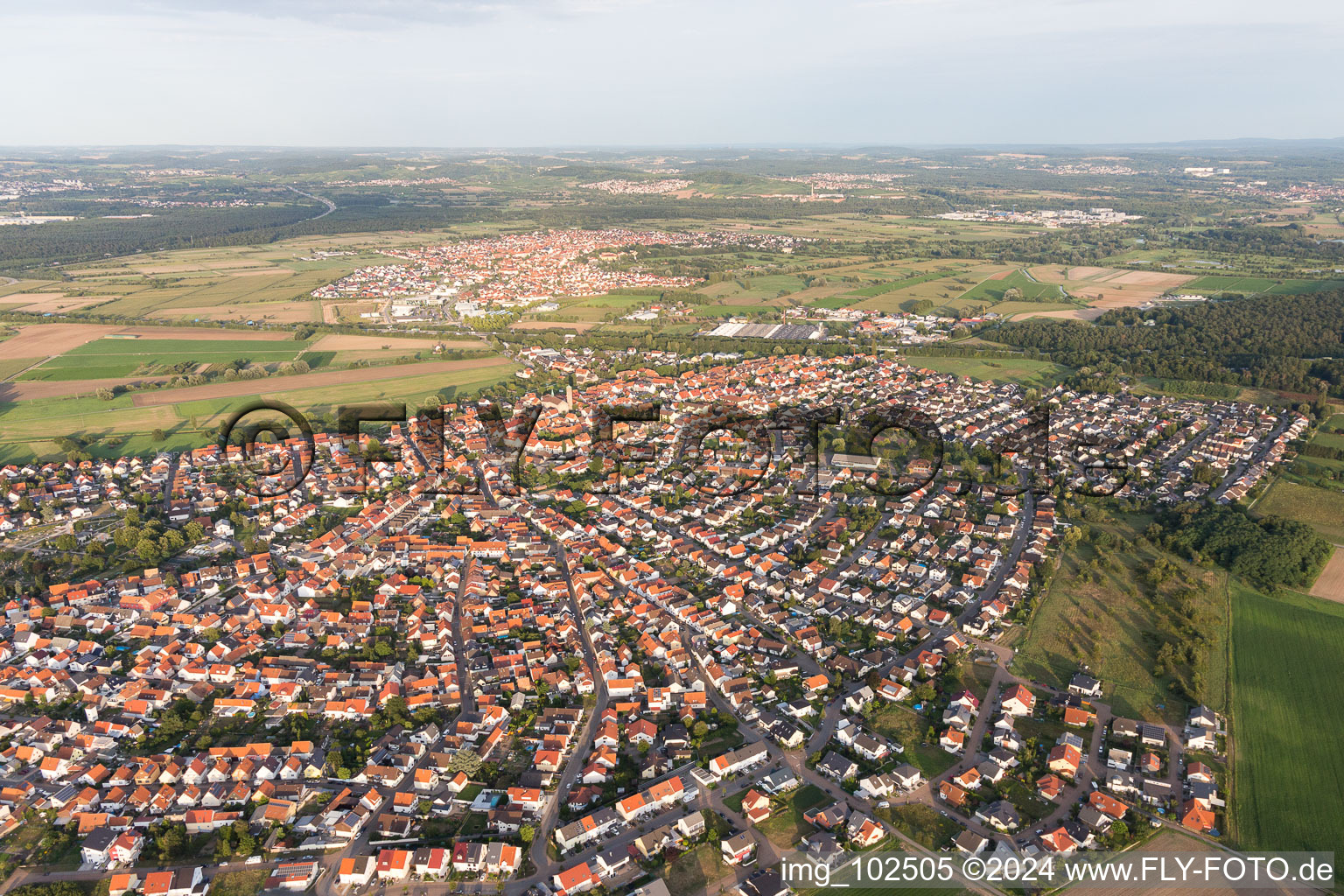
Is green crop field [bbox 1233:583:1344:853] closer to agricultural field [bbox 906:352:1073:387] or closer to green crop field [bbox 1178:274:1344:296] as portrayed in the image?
agricultural field [bbox 906:352:1073:387]

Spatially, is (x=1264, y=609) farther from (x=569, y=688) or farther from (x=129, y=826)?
(x=129, y=826)

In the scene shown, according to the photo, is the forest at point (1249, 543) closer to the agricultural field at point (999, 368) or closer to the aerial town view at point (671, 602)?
the aerial town view at point (671, 602)

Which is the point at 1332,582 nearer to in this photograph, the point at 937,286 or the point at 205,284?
the point at 937,286

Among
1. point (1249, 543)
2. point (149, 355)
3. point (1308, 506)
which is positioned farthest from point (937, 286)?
point (149, 355)

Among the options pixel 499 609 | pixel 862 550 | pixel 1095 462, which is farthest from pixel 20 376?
pixel 1095 462

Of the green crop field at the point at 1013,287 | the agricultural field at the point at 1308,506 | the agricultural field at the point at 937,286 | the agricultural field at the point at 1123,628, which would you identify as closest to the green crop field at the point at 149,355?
the agricultural field at the point at 937,286

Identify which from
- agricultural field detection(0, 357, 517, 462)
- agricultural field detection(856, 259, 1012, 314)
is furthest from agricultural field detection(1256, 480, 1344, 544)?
agricultural field detection(0, 357, 517, 462)
